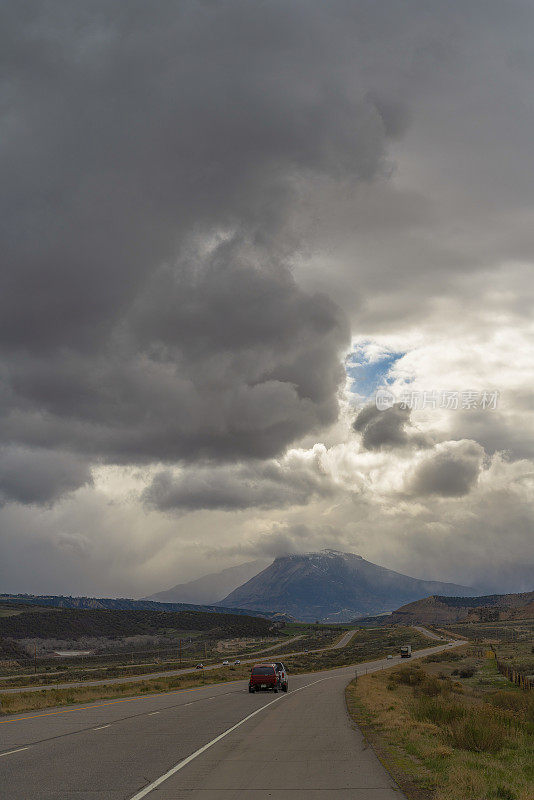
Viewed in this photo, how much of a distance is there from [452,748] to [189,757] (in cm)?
689

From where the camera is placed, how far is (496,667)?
227 feet

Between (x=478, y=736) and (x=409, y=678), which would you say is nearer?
(x=478, y=736)

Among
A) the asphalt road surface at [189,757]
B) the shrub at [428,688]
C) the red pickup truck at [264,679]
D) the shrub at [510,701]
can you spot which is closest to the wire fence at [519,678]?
the shrub at [428,688]

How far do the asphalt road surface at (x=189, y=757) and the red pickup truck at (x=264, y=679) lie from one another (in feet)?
51.7

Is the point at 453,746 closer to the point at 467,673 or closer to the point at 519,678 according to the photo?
the point at 519,678

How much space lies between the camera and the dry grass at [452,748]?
11.8 m

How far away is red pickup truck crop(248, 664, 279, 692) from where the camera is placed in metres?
43.1

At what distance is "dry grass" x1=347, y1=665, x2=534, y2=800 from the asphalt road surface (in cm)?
68

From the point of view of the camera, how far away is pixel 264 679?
43125 mm

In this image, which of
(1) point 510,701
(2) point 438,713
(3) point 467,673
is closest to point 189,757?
(2) point 438,713

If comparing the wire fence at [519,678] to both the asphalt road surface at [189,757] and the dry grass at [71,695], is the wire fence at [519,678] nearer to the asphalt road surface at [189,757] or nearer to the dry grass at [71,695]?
the asphalt road surface at [189,757]

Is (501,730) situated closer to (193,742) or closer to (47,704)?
(193,742)

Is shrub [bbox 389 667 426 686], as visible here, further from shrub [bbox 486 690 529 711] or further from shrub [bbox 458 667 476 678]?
shrub [bbox 486 690 529 711]

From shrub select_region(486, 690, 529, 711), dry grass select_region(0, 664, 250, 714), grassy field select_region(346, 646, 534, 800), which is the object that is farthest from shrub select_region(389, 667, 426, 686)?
dry grass select_region(0, 664, 250, 714)
